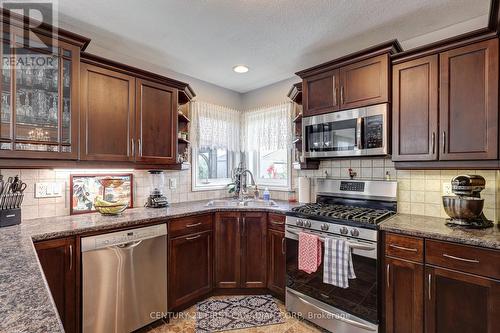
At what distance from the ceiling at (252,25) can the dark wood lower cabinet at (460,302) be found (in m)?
1.88

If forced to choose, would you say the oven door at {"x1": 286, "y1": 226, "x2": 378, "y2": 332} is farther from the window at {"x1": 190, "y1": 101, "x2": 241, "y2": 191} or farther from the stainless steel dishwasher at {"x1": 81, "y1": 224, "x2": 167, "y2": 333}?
the window at {"x1": 190, "y1": 101, "x2": 241, "y2": 191}

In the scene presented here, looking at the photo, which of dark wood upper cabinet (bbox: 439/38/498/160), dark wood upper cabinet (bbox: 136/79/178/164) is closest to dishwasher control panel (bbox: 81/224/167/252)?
dark wood upper cabinet (bbox: 136/79/178/164)

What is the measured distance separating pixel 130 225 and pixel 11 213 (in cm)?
81

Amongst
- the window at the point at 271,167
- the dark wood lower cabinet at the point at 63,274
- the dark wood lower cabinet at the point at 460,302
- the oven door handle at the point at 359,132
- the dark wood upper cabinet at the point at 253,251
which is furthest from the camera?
the window at the point at 271,167

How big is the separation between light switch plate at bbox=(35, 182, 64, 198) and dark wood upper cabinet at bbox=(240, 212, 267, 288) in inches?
65.3

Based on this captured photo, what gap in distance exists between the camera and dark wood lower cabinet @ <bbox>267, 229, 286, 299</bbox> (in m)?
2.54

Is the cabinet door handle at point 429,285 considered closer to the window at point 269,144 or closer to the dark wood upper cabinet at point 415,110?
the dark wood upper cabinet at point 415,110

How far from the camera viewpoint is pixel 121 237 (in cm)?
198

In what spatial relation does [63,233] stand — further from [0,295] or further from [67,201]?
[0,295]

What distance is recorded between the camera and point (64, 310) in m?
1.73

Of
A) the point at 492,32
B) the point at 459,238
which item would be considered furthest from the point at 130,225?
the point at 492,32

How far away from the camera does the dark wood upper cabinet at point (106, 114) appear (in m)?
2.06

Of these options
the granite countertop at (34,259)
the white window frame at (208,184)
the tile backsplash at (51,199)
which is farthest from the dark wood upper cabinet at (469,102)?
the tile backsplash at (51,199)

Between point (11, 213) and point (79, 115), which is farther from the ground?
point (79, 115)
